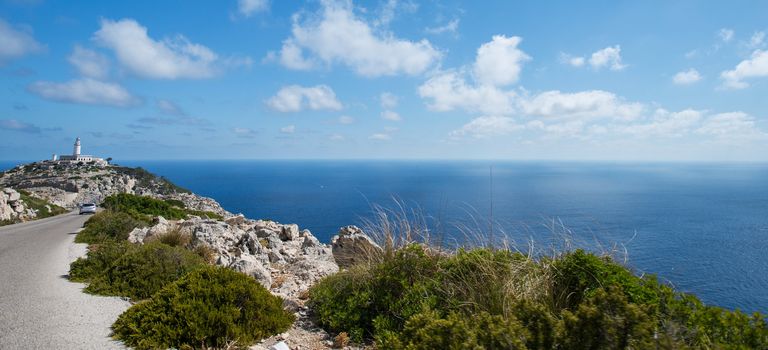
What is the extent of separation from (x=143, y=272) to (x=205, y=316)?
10.8 ft

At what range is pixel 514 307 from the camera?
11.8 feet

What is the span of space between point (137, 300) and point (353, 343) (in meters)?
4.35

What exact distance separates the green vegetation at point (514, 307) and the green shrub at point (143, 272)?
314cm

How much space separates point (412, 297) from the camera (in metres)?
5.57

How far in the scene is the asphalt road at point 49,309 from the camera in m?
5.20

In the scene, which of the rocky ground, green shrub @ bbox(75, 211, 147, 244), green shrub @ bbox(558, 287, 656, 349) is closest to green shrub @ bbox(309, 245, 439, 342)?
the rocky ground

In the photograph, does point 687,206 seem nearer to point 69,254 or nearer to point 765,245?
point 765,245

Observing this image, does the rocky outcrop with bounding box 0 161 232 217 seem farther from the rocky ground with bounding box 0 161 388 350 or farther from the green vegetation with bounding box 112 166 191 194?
the rocky ground with bounding box 0 161 388 350

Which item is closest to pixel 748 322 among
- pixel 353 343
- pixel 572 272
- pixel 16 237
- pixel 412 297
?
pixel 572 272

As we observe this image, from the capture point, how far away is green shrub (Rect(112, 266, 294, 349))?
16.8 ft

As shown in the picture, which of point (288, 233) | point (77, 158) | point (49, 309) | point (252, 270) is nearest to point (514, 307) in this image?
point (252, 270)

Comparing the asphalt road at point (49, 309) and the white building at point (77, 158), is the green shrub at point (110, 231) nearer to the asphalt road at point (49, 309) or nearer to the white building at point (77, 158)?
the asphalt road at point (49, 309)

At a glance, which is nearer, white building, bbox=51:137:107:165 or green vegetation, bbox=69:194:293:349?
green vegetation, bbox=69:194:293:349

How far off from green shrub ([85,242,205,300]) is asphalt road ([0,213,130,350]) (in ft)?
0.97
